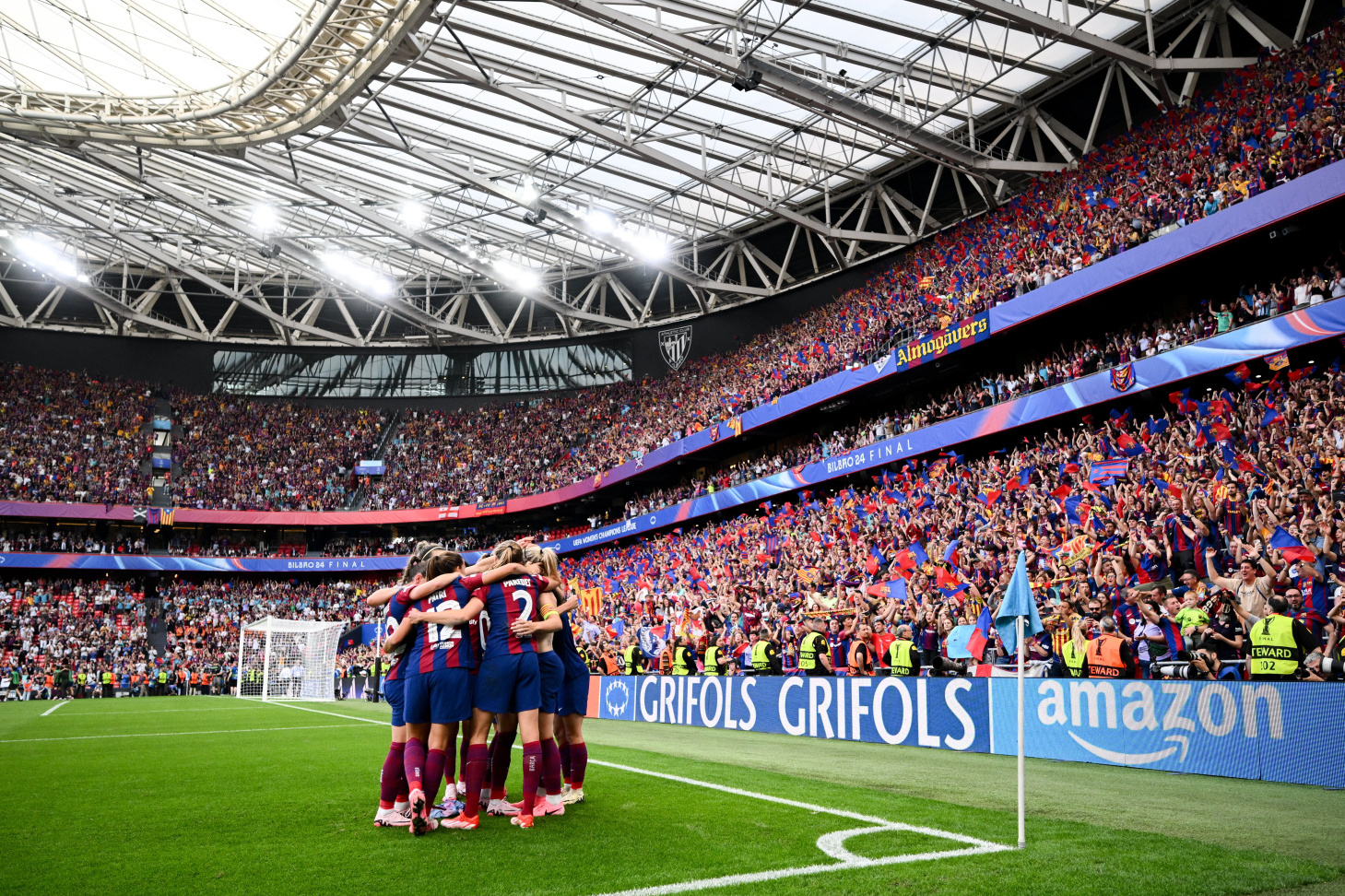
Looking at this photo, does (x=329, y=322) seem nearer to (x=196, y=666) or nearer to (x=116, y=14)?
(x=196, y=666)

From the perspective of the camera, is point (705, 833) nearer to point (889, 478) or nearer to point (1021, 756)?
point (1021, 756)

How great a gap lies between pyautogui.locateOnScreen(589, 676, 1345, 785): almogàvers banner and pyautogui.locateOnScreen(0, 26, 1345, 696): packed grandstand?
3.72 feet

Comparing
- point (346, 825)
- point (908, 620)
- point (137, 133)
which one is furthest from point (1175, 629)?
point (137, 133)

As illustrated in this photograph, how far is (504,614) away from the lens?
644 centimetres

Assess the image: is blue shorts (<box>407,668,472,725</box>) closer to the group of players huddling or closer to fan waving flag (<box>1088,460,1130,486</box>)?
the group of players huddling

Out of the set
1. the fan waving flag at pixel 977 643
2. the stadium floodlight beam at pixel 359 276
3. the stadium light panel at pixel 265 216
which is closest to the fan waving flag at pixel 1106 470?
the fan waving flag at pixel 977 643

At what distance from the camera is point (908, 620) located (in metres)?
16.6

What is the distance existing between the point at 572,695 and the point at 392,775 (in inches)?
56.1

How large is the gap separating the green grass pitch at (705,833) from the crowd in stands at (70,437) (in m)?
41.6

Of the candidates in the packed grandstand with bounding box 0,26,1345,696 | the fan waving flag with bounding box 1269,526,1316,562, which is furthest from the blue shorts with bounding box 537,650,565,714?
the fan waving flag with bounding box 1269,526,1316,562

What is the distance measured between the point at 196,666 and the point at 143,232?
18.2m

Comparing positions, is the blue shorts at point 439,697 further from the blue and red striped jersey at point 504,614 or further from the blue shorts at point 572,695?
the blue shorts at point 572,695

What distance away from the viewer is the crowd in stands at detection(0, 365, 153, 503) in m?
46.1

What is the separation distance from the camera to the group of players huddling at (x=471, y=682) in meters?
6.28
